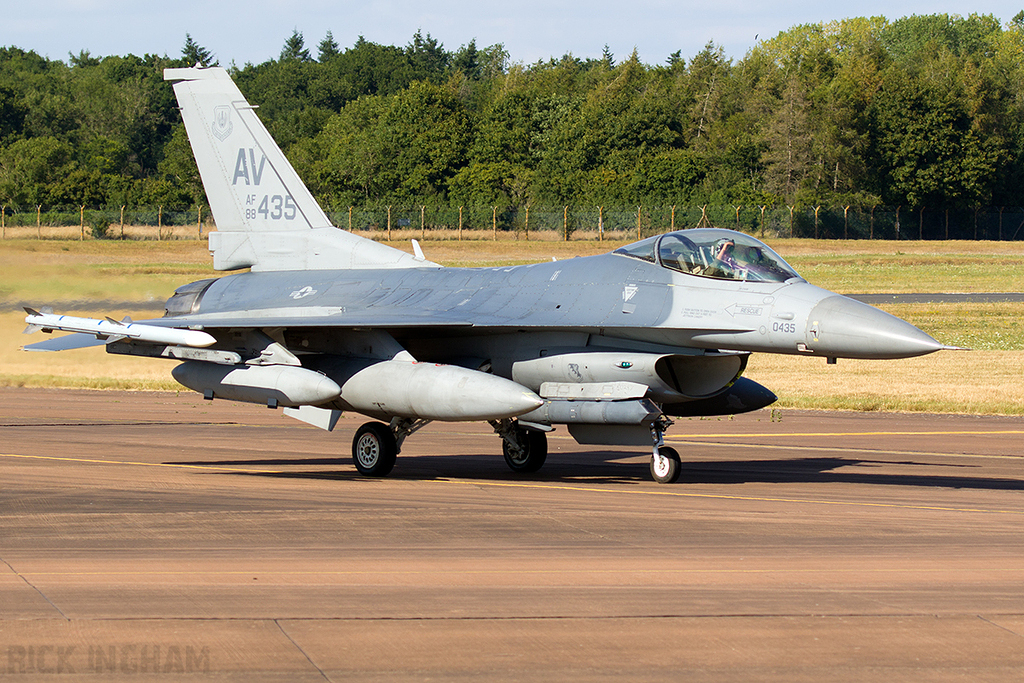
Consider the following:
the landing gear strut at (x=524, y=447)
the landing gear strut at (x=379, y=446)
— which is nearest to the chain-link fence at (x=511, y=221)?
the landing gear strut at (x=379, y=446)

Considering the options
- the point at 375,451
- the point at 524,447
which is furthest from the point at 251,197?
the point at 524,447

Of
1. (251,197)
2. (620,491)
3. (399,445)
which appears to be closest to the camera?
(620,491)

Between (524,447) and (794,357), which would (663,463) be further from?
(794,357)

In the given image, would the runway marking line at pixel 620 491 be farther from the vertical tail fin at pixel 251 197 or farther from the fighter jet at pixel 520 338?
the vertical tail fin at pixel 251 197

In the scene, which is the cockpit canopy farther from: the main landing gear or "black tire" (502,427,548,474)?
"black tire" (502,427,548,474)

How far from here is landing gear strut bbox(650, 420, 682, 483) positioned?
551 inches

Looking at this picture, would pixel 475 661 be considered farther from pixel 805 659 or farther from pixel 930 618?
pixel 930 618

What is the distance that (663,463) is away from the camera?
1405cm

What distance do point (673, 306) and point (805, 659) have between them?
23.2 feet

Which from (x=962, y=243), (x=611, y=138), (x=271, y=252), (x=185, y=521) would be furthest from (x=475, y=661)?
(x=611, y=138)

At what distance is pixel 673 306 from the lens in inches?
535

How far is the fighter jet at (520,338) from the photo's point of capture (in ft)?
43.5

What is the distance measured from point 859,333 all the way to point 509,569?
16.8ft

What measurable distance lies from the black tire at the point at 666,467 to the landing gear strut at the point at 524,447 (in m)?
2.09
